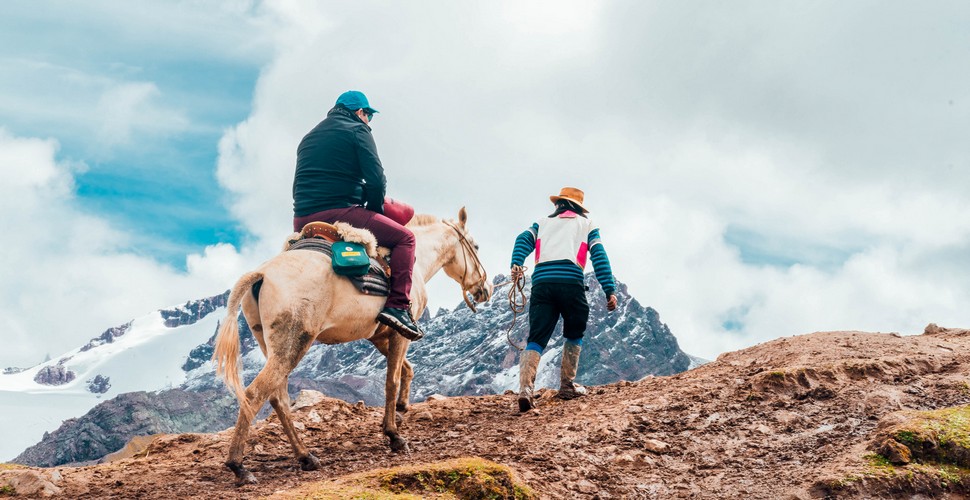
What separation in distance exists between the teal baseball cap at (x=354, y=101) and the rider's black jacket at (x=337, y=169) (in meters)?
0.26

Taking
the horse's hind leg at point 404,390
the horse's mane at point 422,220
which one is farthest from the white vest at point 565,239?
the horse's hind leg at point 404,390

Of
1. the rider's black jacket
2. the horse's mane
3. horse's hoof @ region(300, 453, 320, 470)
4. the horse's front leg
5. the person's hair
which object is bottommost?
horse's hoof @ region(300, 453, 320, 470)

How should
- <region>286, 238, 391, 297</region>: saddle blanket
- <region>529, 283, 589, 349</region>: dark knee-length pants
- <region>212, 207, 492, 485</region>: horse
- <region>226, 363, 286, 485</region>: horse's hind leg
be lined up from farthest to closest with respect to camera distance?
<region>529, 283, 589, 349</region>: dark knee-length pants
<region>286, 238, 391, 297</region>: saddle blanket
<region>212, 207, 492, 485</region>: horse
<region>226, 363, 286, 485</region>: horse's hind leg

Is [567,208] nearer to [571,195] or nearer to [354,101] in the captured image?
[571,195]

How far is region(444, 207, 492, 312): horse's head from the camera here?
12.2 meters

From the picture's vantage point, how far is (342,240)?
9.13m

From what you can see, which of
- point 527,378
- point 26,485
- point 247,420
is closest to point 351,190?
point 247,420

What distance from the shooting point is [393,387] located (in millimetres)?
9758

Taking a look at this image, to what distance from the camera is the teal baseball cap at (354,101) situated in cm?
1002

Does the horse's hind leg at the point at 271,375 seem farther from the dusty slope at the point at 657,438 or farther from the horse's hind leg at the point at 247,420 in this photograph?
the dusty slope at the point at 657,438

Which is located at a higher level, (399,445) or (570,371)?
(570,371)

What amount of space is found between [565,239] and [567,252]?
0.25m

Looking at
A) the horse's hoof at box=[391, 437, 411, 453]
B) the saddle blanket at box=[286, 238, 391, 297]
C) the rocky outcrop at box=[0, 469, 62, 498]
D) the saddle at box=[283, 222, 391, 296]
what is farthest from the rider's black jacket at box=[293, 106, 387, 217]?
the rocky outcrop at box=[0, 469, 62, 498]

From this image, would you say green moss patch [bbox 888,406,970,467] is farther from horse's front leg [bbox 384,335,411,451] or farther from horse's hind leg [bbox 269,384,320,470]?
horse's hind leg [bbox 269,384,320,470]
